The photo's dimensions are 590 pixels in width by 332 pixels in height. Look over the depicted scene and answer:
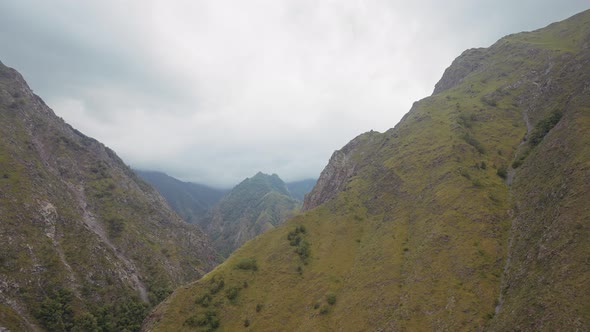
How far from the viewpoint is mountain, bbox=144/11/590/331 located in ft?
226

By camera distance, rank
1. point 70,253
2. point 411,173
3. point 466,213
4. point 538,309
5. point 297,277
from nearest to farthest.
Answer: point 538,309
point 466,213
point 297,277
point 411,173
point 70,253

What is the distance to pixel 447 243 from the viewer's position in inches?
3723

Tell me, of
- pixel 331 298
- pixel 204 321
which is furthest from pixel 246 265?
pixel 331 298

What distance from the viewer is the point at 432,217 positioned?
110 metres

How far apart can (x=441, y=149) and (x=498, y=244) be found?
68.5 metres

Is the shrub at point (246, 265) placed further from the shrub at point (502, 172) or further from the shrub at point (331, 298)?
the shrub at point (502, 172)

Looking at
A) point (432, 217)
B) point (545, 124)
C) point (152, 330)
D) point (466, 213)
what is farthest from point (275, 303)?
point (545, 124)

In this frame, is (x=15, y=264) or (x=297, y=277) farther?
(x=15, y=264)

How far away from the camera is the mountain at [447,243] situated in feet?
226

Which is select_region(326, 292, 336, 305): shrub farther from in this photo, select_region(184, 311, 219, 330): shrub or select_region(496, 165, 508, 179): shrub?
select_region(496, 165, 508, 179): shrub

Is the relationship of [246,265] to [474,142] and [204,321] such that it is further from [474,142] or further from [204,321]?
[474,142]

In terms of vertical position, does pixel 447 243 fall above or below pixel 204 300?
below

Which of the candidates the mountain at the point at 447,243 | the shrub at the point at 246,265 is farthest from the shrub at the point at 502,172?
the shrub at the point at 246,265

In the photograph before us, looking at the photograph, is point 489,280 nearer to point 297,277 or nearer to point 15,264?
point 297,277
